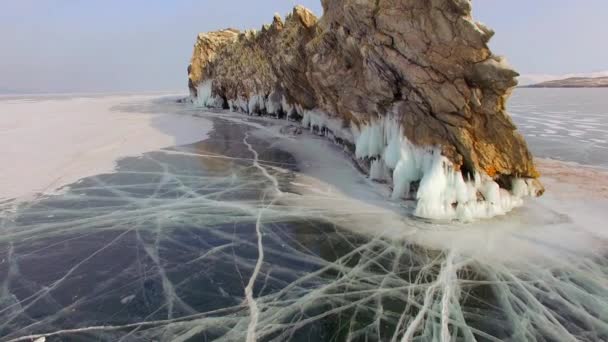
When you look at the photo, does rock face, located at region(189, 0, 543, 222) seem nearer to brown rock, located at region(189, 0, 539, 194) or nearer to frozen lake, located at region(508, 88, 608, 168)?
brown rock, located at region(189, 0, 539, 194)

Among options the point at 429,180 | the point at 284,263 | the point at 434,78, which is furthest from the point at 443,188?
the point at 284,263

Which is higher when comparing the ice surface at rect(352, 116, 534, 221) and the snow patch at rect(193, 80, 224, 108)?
the snow patch at rect(193, 80, 224, 108)

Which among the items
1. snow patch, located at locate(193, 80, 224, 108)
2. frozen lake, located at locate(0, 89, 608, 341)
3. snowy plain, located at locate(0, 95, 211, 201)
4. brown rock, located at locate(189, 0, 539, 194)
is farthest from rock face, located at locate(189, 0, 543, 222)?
snow patch, located at locate(193, 80, 224, 108)

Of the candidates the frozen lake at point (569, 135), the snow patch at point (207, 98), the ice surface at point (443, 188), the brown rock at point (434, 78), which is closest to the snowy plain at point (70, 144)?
the brown rock at point (434, 78)

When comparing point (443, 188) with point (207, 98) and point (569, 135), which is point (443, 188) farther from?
point (207, 98)

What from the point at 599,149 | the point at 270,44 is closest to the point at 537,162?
the point at 599,149

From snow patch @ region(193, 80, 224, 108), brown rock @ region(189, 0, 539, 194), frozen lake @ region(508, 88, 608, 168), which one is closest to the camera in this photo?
brown rock @ region(189, 0, 539, 194)

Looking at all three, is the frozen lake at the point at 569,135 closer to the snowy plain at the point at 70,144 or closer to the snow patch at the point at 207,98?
the snowy plain at the point at 70,144

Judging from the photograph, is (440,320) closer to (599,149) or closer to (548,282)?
(548,282)
